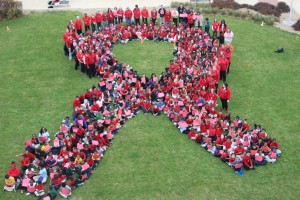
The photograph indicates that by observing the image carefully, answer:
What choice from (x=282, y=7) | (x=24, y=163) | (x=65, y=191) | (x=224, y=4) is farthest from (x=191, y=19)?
(x=65, y=191)

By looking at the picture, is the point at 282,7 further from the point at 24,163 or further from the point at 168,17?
the point at 24,163

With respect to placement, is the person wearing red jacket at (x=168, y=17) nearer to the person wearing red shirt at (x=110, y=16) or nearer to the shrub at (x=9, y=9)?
the person wearing red shirt at (x=110, y=16)

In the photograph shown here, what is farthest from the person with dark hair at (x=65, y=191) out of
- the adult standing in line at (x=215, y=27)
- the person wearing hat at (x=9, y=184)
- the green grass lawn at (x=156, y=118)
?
the adult standing in line at (x=215, y=27)

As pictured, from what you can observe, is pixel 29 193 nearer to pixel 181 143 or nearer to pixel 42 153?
pixel 42 153

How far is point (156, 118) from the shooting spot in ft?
65.7

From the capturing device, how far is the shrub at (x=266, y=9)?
104ft

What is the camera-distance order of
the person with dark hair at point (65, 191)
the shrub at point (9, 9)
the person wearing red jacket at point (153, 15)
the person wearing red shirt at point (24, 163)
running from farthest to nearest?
the shrub at point (9, 9) → the person wearing red jacket at point (153, 15) → the person wearing red shirt at point (24, 163) → the person with dark hair at point (65, 191)

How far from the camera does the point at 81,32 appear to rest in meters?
27.4

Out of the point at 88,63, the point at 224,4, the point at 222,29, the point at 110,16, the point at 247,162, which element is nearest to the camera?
the point at 247,162

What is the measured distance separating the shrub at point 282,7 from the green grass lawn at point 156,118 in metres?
4.20

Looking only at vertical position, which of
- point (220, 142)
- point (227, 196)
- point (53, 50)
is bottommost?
point (227, 196)

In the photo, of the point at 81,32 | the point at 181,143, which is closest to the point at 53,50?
the point at 81,32

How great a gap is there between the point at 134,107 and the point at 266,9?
1737cm

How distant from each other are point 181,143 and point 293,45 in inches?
522
